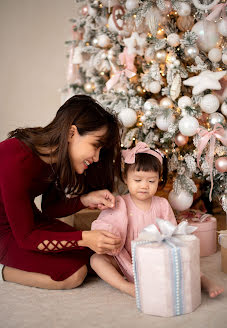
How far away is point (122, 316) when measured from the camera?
1209 mm

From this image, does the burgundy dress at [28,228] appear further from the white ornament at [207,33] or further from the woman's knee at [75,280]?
the white ornament at [207,33]

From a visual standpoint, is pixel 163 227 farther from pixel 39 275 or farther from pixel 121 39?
pixel 121 39

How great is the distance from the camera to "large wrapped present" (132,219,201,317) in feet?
3.77

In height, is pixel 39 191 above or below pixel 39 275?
above

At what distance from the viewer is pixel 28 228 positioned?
135 cm

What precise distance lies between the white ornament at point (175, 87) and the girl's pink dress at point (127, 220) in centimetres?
53

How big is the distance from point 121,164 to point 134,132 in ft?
1.03

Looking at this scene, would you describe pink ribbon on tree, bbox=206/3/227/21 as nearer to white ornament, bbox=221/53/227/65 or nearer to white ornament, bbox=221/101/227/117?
white ornament, bbox=221/53/227/65

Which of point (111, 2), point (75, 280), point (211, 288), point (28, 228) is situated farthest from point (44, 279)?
point (111, 2)

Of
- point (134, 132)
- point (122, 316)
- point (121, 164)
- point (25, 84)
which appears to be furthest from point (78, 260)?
point (25, 84)

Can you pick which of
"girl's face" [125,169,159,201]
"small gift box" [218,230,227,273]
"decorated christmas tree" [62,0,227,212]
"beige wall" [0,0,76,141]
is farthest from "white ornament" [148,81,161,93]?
"beige wall" [0,0,76,141]

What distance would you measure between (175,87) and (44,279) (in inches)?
41.4

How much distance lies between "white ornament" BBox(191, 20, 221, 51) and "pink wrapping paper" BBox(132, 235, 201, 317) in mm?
989

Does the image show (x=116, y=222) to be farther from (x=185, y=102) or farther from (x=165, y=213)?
(x=185, y=102)
